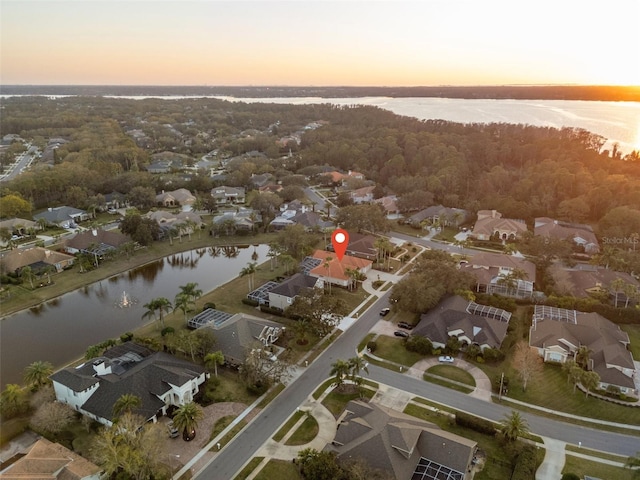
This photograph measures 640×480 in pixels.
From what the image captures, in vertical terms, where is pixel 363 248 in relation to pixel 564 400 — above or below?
above

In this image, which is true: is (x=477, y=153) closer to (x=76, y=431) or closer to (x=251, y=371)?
(x=251, y=371)

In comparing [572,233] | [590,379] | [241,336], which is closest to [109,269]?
[241,336]

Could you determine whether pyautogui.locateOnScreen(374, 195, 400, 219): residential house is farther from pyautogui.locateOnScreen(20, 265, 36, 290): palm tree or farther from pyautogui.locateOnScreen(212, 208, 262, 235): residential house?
pyautogui.locateOnScreen(20, 265, 36, 290): palm tree

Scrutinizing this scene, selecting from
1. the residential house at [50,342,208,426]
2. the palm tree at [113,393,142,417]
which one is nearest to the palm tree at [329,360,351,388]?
the residential house at [50,342,208,426]

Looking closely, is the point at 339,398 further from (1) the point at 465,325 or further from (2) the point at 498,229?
(2) the point at 498,229

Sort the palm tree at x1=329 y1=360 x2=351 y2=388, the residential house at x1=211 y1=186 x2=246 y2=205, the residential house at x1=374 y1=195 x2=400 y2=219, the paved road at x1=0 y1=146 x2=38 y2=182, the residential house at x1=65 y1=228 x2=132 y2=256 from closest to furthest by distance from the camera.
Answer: the palm tree at x1=329 y1=360 x2=351 y2=388, the residential house at x1=65 y1=228 x2=132 y2=256, the residential house at x1=374 y1=195 x2=400 y2=219, the residential house at x1=211 y1=186 x2=246 y2=205, the paved road at x1=0 y1=146 x2=38 y2=182

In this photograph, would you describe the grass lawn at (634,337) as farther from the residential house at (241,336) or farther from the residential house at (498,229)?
the residential house at (241,336)

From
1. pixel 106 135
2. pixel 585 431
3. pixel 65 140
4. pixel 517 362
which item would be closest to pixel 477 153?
pixel 517 362
